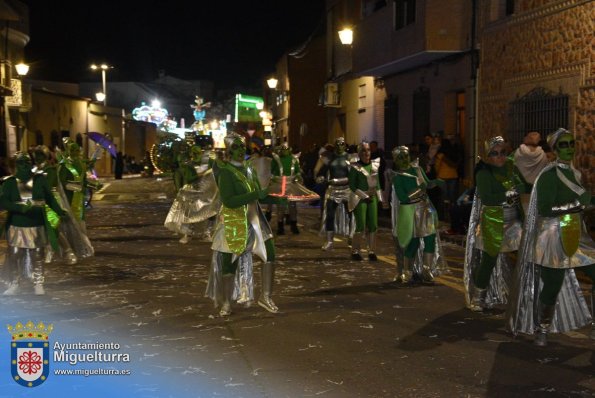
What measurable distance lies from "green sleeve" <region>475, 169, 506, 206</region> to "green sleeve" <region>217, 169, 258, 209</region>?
2257 millimetres

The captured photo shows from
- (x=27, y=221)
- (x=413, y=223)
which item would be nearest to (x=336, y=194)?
(x=413, y=223)

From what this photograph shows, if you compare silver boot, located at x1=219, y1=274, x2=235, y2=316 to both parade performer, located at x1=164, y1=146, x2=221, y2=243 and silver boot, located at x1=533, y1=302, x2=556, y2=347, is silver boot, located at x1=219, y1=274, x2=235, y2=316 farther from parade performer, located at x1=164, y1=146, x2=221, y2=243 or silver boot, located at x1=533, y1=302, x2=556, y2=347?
parade performer, located at x1=164, y1=146, x2=221, y2=243

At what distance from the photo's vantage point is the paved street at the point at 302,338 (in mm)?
6328

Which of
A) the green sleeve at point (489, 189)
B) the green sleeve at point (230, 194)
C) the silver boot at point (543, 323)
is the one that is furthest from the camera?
the green sleeve at point (489, 189)

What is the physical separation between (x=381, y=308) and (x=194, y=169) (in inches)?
306

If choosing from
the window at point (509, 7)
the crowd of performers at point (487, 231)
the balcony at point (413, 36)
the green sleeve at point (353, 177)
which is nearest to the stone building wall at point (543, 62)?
the window at point (509, 7)

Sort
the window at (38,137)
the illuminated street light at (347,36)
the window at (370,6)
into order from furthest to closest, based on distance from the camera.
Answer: the window at (38,137) → the illuminated street light at (347,36) → the window at (370,6)

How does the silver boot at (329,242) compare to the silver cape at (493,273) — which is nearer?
the silver cape at (493,273)

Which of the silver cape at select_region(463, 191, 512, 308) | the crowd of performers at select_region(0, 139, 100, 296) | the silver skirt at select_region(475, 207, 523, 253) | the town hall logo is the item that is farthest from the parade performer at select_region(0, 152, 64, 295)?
the silver skirt at select_region(475, 207, 523, 253)

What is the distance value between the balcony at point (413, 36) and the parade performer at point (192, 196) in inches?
285

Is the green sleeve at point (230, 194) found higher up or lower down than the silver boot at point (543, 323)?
higher up

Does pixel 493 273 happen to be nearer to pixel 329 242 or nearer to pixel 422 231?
pixel 422 231

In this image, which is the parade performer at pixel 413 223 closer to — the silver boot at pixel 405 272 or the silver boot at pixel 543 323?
the silver boot at pixel 405 272

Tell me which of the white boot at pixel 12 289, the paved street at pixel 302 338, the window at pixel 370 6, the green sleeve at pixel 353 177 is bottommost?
the paved street at pixel 302 338
